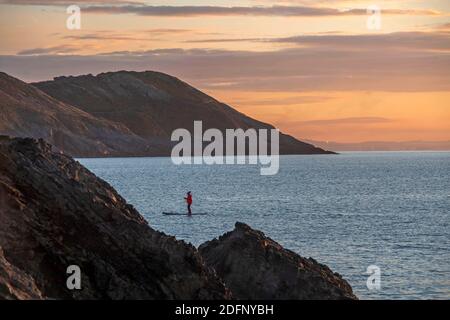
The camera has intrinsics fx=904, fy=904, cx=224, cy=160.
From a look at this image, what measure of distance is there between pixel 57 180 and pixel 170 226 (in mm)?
52257

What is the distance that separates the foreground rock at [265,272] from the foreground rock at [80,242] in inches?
172

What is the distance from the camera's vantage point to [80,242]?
25000 millimetres

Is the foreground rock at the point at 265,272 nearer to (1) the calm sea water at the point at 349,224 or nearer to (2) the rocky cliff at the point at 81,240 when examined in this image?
(2) the rocky cliff at the point at 81,240

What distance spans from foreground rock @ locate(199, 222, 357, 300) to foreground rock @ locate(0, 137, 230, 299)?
4367mm

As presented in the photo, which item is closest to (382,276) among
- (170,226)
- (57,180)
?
(57,180)

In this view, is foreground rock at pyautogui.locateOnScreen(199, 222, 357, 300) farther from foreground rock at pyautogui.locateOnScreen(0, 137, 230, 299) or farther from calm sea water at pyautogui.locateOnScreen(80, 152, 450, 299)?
calm sea water at pyautogui.locateOnScreen(80, 152, 450, 299)

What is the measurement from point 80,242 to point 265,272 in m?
7.80

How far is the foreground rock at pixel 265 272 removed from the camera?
30016 millimetres

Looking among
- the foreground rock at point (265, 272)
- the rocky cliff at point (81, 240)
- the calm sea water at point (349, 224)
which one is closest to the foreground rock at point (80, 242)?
the rocky cliff at point (81, 240)

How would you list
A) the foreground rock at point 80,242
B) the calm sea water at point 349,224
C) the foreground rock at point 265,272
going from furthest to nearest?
1. the calm sea water at point 349,224
2. the foreground rock at point 265,272
3. the foreground rock at point 80,242

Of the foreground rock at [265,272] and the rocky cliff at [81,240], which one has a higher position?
the rocky cliff at [81,240]

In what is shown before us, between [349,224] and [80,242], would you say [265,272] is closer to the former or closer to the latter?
[80,242]

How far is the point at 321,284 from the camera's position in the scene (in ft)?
99.7

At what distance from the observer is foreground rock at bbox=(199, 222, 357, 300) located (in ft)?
98.5
